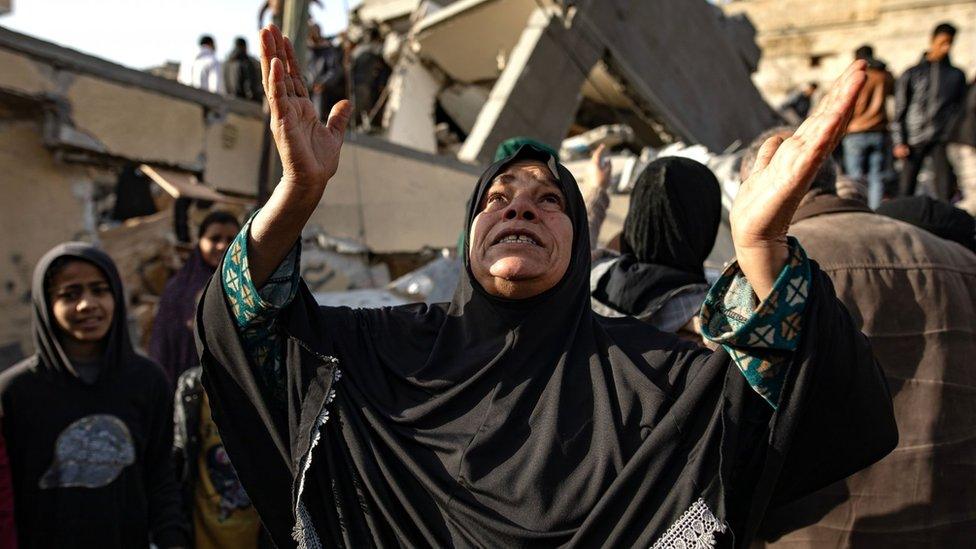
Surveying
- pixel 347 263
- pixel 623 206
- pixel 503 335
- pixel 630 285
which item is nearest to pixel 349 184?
pixel 347 263

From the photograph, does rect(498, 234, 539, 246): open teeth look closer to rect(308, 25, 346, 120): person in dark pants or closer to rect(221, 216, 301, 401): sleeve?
rect(221, 216, 301, 401): sleeve

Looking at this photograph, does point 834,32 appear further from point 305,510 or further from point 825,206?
point 305,510

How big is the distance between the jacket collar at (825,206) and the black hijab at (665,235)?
0.29 m

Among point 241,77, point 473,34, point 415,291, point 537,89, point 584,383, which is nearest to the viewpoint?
point 584,383

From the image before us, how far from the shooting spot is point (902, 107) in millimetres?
6445

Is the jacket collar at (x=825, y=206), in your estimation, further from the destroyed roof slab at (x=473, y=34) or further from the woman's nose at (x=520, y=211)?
the destroyed roof slab at (x=473, y=34)

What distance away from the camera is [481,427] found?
5.15 feet

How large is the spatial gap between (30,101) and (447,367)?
4028 millimetres

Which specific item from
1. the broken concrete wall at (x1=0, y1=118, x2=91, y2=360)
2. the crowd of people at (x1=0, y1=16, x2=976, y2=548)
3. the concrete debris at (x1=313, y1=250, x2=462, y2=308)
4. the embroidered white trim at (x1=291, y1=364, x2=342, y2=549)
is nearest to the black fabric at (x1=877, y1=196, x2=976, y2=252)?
the crowd of people at (x1=0, y1=16, x2=976, y2=548)

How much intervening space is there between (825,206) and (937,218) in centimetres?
107

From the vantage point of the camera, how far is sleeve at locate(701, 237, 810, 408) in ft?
4.18

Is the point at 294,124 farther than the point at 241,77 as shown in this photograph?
No

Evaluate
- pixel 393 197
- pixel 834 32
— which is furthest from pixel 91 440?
pixel 834 32

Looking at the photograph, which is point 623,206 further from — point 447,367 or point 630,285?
point 447,367
